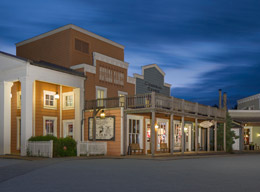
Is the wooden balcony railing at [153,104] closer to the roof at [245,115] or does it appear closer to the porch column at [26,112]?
the porch column at [26,112]

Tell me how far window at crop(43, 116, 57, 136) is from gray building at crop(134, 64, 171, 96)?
777 cm

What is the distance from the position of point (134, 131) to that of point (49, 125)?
5741 millimetres

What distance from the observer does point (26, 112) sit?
1911cm

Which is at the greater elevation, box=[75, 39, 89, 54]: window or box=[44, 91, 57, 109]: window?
box=[75, 39, 89, 54]: window

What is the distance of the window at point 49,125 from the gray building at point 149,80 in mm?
7765

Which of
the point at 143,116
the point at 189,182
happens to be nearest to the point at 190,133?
the point at 143,116

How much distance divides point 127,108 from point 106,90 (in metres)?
4.54

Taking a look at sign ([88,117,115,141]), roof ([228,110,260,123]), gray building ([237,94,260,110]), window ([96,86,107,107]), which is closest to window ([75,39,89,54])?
window ([96,86,107,107])

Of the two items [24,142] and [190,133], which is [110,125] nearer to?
[24,142]

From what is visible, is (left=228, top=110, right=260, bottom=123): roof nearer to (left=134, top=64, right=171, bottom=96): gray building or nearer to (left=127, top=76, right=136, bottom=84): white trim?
(left=134, top=64, right=171, bottom=96): gray building

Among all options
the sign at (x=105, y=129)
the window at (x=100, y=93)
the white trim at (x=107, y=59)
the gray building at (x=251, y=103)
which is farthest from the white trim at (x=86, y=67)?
the gray building at (x=251, y=103)

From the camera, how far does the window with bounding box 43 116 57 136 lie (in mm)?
22219

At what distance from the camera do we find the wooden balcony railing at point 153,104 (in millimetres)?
20234

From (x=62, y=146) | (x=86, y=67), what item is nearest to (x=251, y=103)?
(x=86, y=67)
